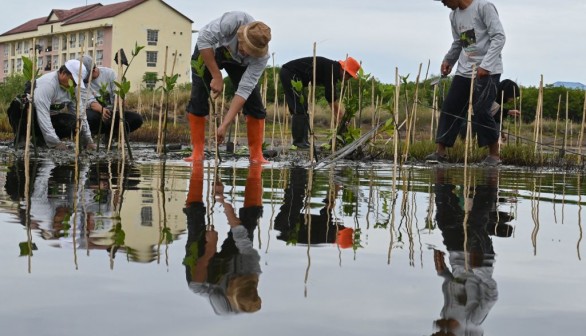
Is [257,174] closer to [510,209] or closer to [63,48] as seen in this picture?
[510,209]

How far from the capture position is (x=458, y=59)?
32.7ft

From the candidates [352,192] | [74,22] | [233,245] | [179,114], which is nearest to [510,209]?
[352,192]

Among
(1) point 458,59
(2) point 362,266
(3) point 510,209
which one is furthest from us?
(1) point 458,59

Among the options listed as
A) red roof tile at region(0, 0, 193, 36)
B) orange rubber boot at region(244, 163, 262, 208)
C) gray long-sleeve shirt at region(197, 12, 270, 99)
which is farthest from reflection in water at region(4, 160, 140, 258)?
red roof tile at region(0, 0, 193, 36)

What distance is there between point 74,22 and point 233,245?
8090 centimetres

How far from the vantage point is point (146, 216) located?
4.27 m

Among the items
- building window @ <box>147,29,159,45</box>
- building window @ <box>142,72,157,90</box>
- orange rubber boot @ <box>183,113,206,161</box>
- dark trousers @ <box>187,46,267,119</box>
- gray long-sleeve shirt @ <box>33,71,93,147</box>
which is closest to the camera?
dark trousers @ <box>187,46,267,119</box>

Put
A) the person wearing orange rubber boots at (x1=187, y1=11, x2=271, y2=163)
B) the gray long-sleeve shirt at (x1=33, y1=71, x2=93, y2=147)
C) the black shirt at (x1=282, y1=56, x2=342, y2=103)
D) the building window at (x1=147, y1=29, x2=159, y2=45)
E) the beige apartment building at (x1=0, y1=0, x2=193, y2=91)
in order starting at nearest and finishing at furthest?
the person wearing orange rubber boots at (x1=187, y1=11, x2=271, y2=163) < the gray long-sleeve shirt at (x1=33, y1=71, x2=93, y2=147) < the black shirt at (x1=282, y1=56, x2=342, y2=103) < the beige apartment building at (x1=0, y1=0, x2=193, y2=91) < the building window at (x1=147, y1=29, x2=159, y2=45)

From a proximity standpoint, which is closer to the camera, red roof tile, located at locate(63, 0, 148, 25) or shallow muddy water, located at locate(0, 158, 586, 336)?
shallow muddy water, located at locate(0, 158, 586, 336)

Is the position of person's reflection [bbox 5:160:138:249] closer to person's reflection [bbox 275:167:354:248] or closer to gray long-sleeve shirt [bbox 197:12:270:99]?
person's reflection [bbox 275:167:354:248]

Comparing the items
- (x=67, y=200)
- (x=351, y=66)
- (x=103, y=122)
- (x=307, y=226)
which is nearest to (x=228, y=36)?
(x=103, y=122)

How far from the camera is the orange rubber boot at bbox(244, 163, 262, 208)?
521cm

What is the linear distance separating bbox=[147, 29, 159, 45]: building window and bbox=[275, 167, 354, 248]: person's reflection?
7973 centimetres

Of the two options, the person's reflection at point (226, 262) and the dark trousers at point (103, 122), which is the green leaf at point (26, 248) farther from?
the dark trousers at point (103, 122)
